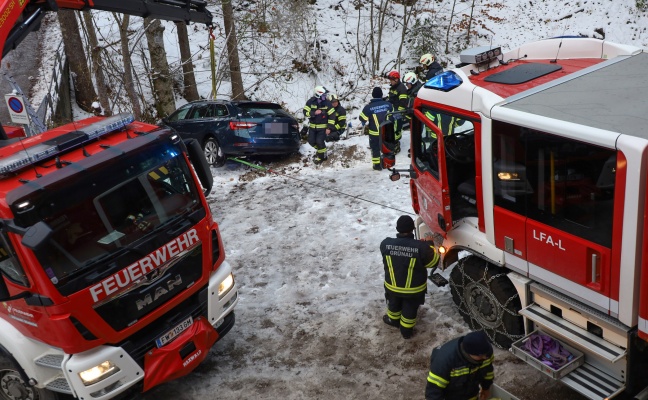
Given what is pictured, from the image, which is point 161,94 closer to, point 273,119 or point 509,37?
point 273,119

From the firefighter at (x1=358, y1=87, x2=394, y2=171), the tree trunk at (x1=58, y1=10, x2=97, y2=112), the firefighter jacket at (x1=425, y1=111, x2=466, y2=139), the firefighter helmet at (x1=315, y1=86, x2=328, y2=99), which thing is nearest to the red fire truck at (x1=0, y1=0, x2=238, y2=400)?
the firefighter jacket at (x1=425, y1=111, x2=466, y2=139)

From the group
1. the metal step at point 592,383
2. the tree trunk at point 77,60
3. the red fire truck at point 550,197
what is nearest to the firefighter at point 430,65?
the red fire truck at point 550,197

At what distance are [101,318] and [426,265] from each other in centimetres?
335

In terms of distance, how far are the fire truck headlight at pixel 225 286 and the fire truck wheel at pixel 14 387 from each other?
6.17ft

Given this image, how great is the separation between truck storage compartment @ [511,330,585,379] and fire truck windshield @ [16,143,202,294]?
356 centimetres

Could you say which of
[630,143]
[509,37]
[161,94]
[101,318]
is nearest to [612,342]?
[630,143]

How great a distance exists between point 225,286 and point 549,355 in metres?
3.38

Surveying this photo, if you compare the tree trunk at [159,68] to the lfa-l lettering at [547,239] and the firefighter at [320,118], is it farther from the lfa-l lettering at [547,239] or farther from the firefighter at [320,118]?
the lfa-l lettering at [547,239]

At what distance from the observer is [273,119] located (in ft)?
41.9

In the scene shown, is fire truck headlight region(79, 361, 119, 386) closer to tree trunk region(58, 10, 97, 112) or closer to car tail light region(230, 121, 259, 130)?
car tail light region(230, 121, 259, 130)

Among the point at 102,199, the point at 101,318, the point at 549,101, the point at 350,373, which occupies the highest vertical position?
the point at 549,101

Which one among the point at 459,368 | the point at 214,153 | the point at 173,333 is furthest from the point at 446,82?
the point at 214,153

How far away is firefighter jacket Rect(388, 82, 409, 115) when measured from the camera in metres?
12.6

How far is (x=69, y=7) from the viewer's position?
7559mm
